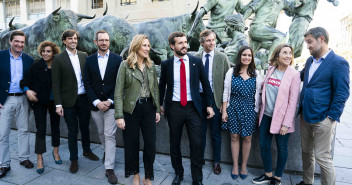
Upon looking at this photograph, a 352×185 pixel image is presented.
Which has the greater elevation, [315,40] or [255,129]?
[315,40]

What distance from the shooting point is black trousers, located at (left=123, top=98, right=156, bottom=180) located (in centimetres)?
292

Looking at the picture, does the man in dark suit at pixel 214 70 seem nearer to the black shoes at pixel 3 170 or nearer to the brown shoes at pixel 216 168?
the brown shoes at pixel 216 168

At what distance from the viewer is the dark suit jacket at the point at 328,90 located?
8.12ft

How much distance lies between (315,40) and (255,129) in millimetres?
1353

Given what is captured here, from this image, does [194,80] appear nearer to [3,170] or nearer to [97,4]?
[3,170]

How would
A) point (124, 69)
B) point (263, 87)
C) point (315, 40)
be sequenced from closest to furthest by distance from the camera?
point (315, 40), point (124, 69), point (263, 87)

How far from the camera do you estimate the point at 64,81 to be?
3.42 meters

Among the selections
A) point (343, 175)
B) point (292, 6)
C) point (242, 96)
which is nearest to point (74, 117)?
point (242, 96)

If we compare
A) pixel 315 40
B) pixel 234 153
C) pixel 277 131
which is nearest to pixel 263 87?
pixel 277 131

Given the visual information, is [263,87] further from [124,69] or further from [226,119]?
[124,69]

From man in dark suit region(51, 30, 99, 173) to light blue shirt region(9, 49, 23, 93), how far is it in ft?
1.98

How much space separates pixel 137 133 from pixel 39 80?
5.75ft

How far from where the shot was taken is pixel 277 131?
116 inches

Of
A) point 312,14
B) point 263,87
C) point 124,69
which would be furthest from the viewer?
point 312,14
